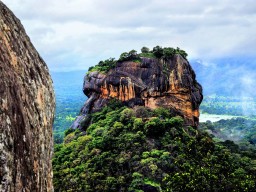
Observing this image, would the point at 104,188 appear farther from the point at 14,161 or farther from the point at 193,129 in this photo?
the point at 14,161

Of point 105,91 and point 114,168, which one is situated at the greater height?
point 105,91

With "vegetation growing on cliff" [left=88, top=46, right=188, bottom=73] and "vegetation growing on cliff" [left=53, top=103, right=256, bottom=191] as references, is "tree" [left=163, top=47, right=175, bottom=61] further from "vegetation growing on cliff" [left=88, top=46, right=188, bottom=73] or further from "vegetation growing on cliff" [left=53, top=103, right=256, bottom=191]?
"vegetation growing on cliff" [left=53, top=103, right=256, bottom=191]

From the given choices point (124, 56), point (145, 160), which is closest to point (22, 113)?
point (145, 160)

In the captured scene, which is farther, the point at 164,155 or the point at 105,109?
the point at 105,109

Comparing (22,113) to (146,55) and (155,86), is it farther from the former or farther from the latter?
(146,55)

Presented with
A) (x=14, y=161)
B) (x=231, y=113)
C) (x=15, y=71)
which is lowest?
(x=231, y=113)

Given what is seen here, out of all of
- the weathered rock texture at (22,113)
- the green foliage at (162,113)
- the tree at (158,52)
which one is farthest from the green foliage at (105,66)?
the weathered rock texture at (22,113)

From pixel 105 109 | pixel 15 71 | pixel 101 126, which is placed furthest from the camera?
pixel 105 109

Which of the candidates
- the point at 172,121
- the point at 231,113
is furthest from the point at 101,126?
the point at 231,113
